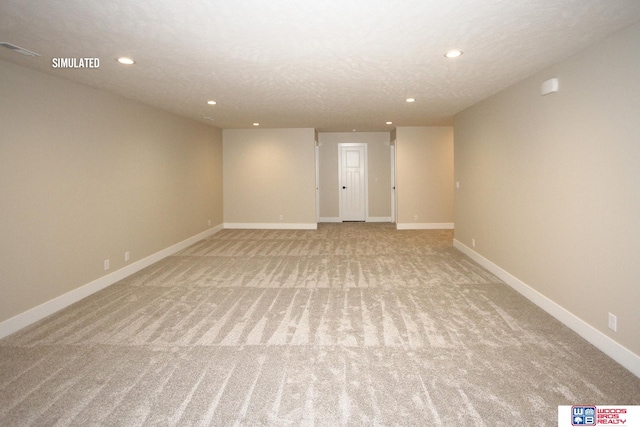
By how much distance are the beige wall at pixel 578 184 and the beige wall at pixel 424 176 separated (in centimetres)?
391

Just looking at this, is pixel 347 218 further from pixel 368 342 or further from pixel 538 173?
pixel 368 342

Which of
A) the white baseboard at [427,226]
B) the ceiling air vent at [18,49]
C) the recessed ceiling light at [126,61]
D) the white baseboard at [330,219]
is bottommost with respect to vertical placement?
the white baseboard at [427,226]

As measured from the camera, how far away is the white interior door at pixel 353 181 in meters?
10.6

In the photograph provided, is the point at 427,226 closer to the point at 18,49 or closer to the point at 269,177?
the point at 269,177

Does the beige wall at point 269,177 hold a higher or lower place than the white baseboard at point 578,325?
higher

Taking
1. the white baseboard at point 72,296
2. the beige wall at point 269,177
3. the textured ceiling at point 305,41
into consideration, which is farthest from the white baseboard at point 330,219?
the textured ceiling at point 305,41

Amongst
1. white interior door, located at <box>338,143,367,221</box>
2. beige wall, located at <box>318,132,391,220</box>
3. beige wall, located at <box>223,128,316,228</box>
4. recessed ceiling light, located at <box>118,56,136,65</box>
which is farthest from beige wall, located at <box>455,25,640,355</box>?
white interior door, located at <box>338,143,367,221</box>

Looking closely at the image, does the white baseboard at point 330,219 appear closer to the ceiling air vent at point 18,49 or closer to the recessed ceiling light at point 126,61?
the recessed ceiling light at point 126,61

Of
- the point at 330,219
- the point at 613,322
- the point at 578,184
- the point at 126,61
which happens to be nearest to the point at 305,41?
the point at 126,61

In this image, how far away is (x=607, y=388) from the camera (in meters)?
2.40

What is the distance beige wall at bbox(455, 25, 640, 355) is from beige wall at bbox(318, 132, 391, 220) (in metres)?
5.31

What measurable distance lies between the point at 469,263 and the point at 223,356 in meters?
4.27

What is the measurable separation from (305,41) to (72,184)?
3110mm

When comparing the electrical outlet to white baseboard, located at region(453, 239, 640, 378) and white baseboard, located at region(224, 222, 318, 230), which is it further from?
white baseboard, located at region(224, 222, 318, 230)
